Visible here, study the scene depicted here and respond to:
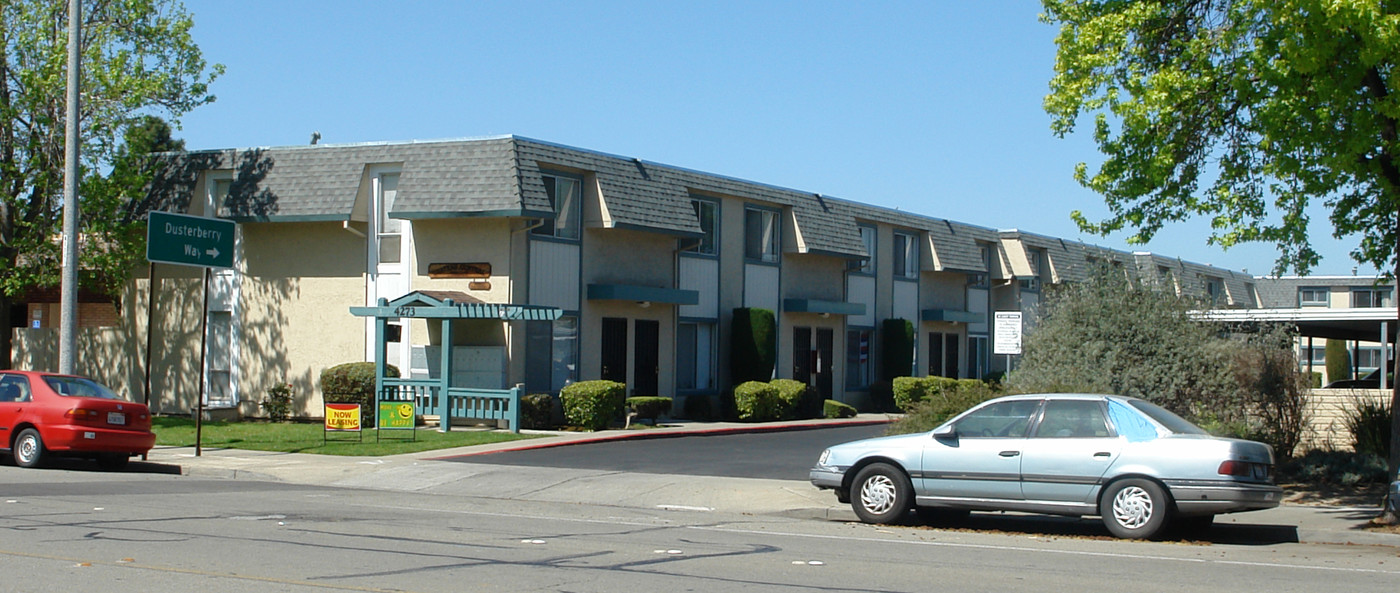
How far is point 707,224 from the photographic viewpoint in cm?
3216

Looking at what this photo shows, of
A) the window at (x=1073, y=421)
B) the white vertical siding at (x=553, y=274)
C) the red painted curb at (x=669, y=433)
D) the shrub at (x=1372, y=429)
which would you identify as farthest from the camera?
the white vertical siding at (x=553, y=274)

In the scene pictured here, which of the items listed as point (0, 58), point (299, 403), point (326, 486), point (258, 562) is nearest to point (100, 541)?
point (258, 562)

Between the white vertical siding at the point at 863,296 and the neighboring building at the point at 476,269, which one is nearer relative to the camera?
the neighboring building at the point at 476,269

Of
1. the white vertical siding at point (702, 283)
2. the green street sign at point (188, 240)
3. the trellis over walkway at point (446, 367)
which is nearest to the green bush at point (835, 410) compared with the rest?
the white vertical siding at point (702, 283)

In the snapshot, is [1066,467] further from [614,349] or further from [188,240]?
[614,349]

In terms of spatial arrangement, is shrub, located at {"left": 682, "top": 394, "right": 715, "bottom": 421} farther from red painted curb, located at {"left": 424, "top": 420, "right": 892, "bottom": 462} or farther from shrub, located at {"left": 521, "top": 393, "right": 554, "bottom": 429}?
shrub, located at {"left": 521, "top": 393, "right": 554, "bottom": 429}

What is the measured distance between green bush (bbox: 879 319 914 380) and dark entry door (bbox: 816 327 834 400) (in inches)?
96.9

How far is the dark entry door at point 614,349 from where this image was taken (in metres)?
29.0

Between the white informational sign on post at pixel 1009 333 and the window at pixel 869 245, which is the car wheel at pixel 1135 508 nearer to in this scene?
the white informational sign on post at pixel 1009 333

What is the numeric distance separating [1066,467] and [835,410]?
20.9 meters

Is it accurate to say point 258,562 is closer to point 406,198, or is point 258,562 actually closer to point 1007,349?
point 1007,349

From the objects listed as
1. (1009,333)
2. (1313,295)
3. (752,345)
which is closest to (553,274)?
(752,345)

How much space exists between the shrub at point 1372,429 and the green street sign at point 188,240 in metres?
17.7

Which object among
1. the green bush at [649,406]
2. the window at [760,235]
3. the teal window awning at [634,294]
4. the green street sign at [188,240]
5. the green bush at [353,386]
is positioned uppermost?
the window at [760,235]
